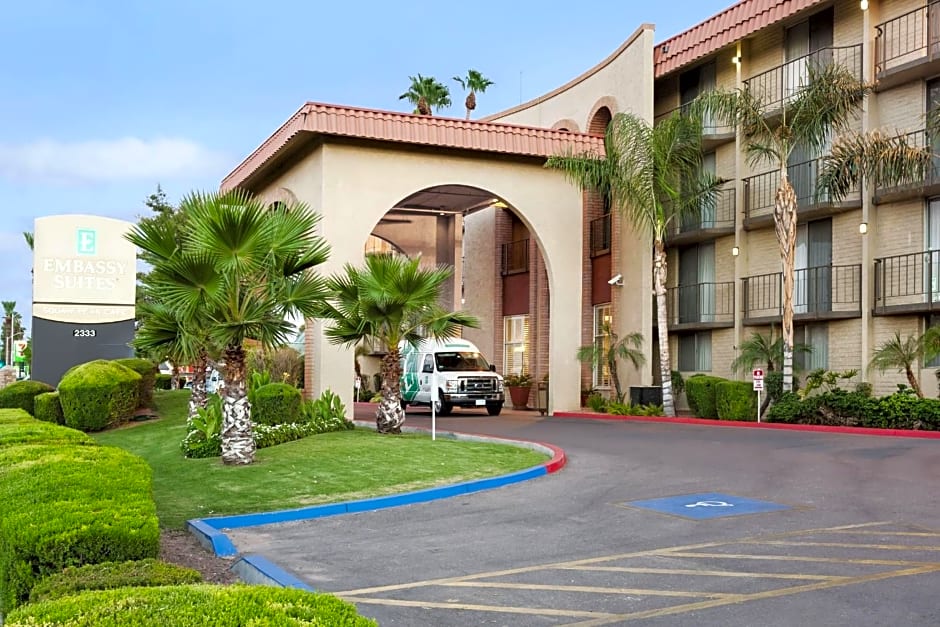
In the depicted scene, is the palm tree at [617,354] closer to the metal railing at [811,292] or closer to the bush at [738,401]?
the metal railing at [811,292]

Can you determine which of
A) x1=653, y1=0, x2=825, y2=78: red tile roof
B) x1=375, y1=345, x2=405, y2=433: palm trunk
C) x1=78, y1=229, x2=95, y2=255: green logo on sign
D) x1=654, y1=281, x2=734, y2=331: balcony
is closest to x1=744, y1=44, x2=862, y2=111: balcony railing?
x1=653, y1=0, x2=825, y2=78: red tile roof

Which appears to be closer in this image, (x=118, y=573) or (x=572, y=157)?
(x=118, y=573)

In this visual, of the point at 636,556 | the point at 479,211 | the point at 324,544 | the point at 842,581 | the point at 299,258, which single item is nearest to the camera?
the point at 842,581

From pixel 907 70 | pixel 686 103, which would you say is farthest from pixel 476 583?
pixel 686 103

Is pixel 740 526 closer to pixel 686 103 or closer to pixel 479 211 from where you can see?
pixel 686 103

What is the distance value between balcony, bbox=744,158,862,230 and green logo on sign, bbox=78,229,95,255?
57.0 ft

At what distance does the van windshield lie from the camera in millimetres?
29562

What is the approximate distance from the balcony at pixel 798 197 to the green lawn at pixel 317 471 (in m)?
11.8

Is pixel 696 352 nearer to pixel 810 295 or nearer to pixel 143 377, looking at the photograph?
pixel 810 295

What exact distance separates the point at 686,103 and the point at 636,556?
2379cm

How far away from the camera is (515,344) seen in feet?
Answer: 121

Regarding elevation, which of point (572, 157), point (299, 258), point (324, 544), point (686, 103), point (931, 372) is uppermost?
point (686, 103)

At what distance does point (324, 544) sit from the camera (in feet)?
30.5

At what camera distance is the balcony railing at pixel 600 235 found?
1268 inches
